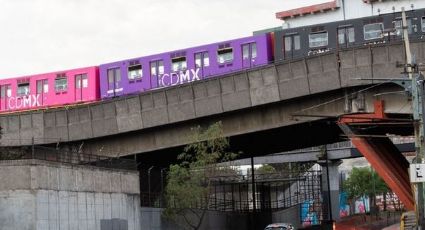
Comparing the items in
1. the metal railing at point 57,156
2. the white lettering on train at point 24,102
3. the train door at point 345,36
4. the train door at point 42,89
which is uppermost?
the train door at point 345,36

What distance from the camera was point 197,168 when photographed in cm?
4288

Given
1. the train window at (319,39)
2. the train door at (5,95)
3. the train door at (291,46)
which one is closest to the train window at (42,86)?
the train door at (5,95)

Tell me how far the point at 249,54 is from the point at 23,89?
62.1ft

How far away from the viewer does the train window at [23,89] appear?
5278 cm

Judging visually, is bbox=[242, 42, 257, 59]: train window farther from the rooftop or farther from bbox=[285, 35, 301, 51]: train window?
the rooftop

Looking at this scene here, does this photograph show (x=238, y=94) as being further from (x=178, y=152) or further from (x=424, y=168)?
(x=424, y=168)

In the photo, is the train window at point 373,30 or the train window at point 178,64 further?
the train window at point 178,64

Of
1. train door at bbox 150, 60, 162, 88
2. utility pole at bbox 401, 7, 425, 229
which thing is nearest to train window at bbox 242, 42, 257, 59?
train door at bbox 150, 60, 162, 88

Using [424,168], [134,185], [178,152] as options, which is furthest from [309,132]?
[424,168]

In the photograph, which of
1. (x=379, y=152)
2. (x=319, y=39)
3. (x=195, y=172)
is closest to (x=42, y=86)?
(x=195, y=172)

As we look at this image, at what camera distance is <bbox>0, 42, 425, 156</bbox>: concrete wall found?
133ft

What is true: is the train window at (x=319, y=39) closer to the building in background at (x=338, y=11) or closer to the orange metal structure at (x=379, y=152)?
the orange metal structure at (x=379, y=152)

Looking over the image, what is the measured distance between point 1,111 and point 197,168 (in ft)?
61.7

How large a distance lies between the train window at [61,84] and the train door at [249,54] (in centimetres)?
1430
